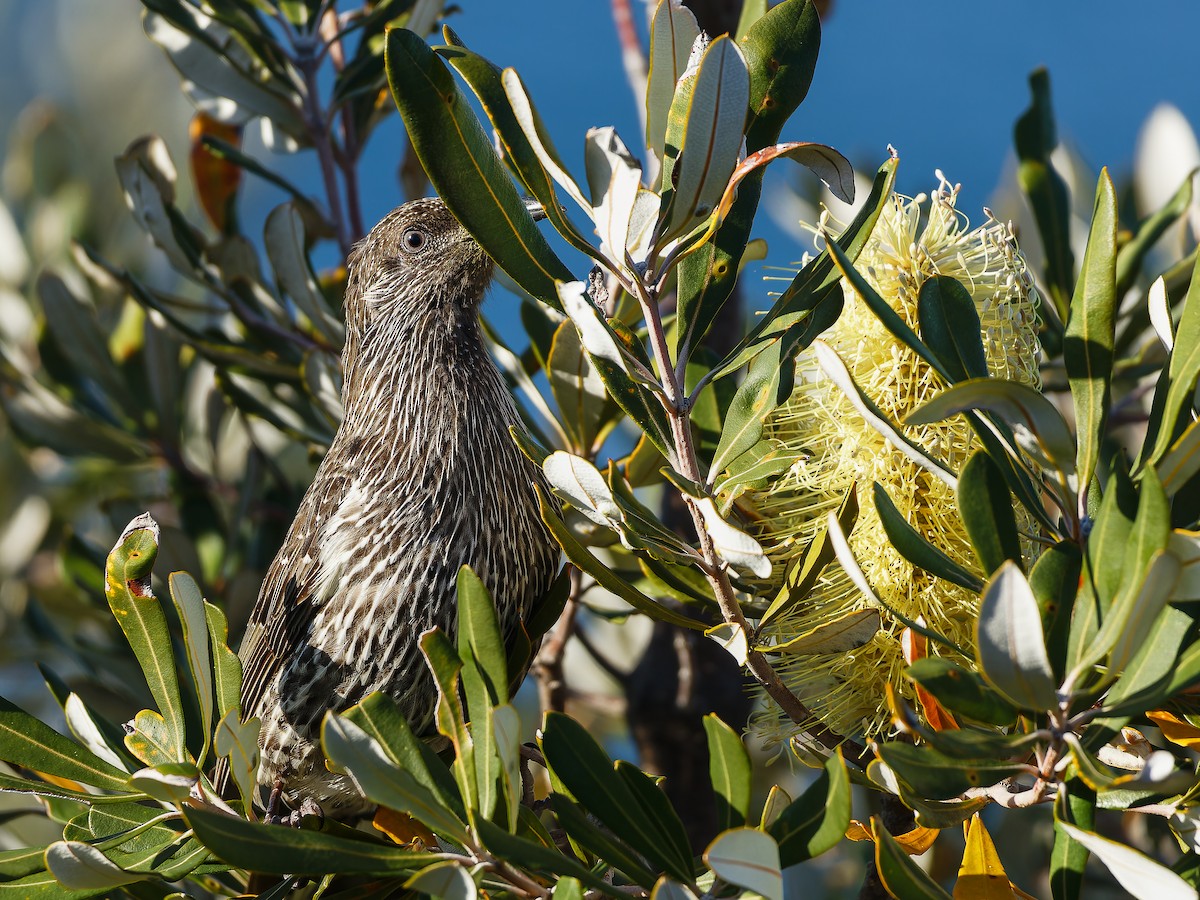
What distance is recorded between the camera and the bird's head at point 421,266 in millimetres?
2598

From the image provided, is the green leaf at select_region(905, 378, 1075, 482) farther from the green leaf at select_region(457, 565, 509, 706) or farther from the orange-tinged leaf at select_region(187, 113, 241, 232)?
the orange-tinged leaf at select_region(187, 113, 241, 232)

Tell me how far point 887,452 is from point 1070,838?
1.85 feet

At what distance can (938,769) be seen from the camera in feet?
4.25

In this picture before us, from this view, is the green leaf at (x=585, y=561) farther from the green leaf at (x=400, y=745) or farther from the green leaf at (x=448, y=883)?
the green leaf at (x=448, y=883)

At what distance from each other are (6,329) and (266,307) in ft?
4.01

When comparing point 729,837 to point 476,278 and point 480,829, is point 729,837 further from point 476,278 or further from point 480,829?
point 476,278

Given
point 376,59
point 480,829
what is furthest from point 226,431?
A: point 480,829

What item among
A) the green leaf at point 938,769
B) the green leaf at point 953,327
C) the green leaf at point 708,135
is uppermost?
the green leaf at point 708,135

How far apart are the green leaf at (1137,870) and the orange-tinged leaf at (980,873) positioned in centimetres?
23

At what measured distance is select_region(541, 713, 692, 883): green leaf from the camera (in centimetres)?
140

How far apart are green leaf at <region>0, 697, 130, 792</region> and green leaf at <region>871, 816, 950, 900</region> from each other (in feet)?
3.23

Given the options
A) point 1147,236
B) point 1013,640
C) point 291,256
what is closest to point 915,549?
point 1013,640

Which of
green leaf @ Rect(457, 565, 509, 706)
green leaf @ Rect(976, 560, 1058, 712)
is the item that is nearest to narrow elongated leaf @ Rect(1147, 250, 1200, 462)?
green leaf @ Rect(976, 560, 1058, 712)

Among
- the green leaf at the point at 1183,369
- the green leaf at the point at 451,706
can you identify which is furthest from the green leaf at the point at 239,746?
the green leaf at the point at 1183,369
